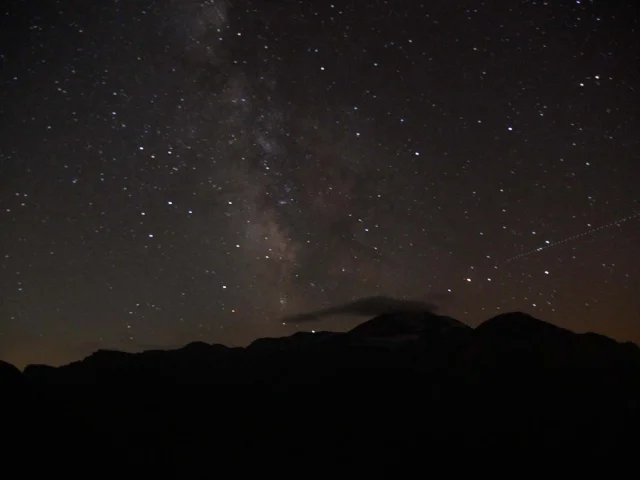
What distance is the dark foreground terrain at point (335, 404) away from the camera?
29.0 metres

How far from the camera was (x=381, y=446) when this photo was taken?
36.8 metres

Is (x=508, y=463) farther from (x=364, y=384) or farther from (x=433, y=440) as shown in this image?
(x=364, y=384)

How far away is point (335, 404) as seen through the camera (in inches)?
1863

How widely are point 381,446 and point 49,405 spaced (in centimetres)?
2576

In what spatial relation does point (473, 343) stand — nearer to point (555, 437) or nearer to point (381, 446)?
point (555, 437)

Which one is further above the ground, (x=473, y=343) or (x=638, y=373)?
(x=473, y=343)

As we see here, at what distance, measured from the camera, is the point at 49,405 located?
88.3 ft

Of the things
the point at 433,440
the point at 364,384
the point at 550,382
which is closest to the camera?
the point at 433,440

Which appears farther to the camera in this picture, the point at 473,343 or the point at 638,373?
the point at 473,343

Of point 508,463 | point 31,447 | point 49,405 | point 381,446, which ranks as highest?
point 49,405

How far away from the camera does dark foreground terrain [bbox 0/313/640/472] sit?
29000mm

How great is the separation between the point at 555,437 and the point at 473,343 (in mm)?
18836

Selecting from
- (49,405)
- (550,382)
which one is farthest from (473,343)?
(49,405)

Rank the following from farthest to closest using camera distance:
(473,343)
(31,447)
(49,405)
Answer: (473,343)
(49,405)
(31,447)
